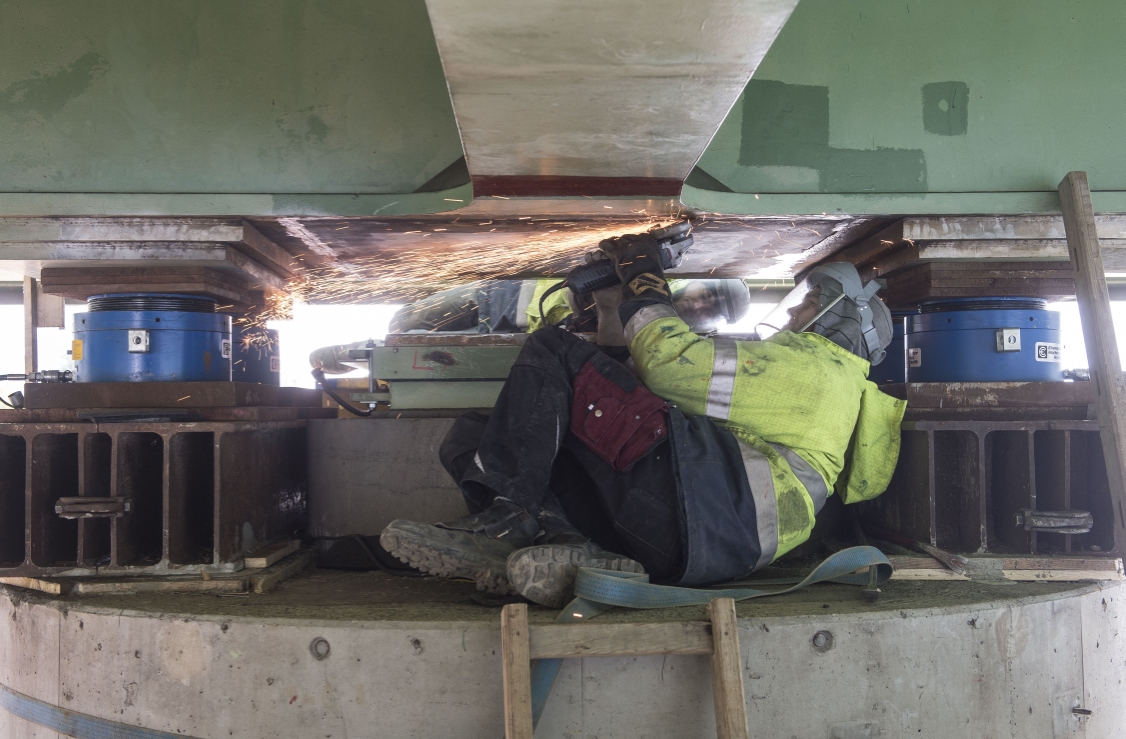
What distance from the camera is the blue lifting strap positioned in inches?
81.7

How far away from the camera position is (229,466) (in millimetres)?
2816

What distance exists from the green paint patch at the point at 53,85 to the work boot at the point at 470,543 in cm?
186

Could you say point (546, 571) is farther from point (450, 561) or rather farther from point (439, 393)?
point (439, 393)

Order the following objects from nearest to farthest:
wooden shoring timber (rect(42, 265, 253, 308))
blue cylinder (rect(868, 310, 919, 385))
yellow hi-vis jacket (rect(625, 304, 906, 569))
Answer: yellow hi-vis jacket (rect(625, 304, 906, 569))
wooden shoring timber (rect(42, 265, 253, 308))
blue cylinder (rect(868, 310, 919, 385))

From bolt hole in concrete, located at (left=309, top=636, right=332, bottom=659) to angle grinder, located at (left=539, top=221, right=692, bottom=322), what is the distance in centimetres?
155

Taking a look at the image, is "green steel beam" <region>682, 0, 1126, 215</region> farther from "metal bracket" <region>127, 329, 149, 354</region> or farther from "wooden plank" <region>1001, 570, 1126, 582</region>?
"metal bracket" <region>127, 329, 149, 354</region>

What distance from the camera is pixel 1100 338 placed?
8.78 feet

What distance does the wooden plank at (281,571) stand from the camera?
2.70 metres

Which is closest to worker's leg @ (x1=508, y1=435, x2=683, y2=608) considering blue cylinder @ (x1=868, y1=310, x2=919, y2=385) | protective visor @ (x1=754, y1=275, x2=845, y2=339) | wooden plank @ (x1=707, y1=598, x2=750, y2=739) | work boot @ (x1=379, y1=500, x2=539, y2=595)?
work boot @ (x1=379, y1=500, x2=539, y2=595)

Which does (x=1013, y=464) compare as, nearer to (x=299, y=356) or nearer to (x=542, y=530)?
(x=542, y=530)

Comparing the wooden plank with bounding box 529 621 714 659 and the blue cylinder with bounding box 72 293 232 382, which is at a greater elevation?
the blue cylinder with bounding box 72 293 232 382

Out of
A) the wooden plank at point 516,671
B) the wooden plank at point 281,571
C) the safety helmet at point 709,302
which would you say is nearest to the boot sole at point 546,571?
the wooden plank at point 516,671

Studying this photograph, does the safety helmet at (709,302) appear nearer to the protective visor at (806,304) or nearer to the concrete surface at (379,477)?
the protective visor at (806,304)

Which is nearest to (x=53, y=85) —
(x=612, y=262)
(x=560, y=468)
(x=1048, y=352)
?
(x=612, y=262)
